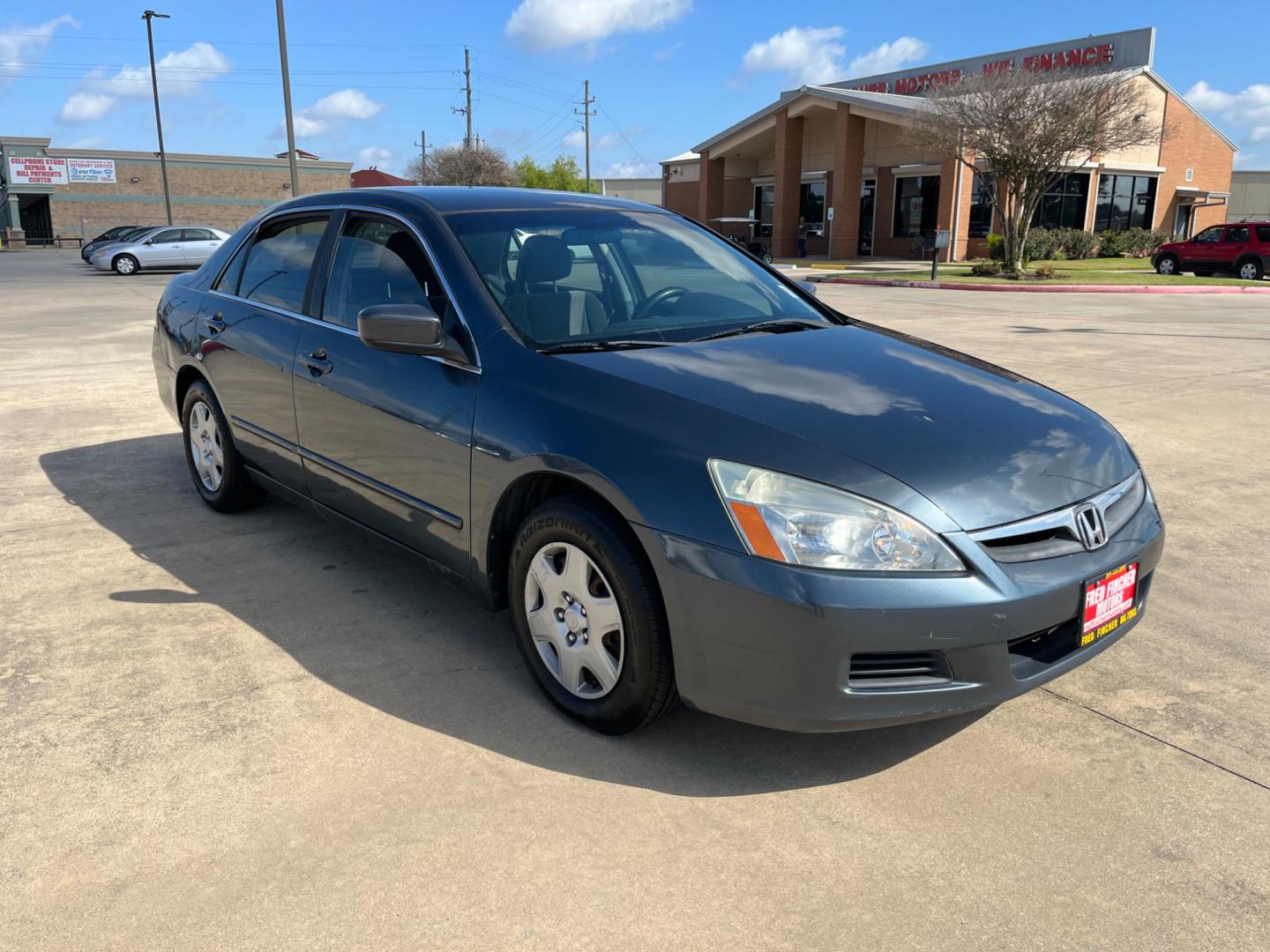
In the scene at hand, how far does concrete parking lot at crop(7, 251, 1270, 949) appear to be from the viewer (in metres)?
2.33

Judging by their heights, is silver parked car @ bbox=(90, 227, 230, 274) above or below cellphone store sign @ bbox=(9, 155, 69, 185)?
below

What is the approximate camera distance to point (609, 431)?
290cm

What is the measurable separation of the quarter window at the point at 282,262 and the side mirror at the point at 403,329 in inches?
43.3

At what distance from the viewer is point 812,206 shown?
45.4 meters

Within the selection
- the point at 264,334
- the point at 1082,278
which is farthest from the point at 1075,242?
the point at 264,334

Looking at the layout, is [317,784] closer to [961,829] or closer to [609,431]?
[609,431]

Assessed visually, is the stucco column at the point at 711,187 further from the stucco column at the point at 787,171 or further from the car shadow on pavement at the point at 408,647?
the car shadow on pavement at the point at 408,647

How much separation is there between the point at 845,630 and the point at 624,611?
65 centimetres

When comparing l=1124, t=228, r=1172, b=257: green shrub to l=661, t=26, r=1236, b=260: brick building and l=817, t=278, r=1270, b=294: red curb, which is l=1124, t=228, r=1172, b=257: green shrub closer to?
l=661, t=26, r=1236, b=260: brick building

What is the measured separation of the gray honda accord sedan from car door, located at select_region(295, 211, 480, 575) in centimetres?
1

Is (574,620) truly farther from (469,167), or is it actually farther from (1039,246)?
(469,167)

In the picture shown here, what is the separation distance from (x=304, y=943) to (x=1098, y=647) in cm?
227

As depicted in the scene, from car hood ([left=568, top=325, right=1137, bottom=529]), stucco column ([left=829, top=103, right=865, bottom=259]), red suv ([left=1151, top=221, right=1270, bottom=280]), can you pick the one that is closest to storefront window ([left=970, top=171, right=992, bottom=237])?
stucco column ([left=829, top=103, right=865, bottom=259])

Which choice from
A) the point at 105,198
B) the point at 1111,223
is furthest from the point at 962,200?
the point at 105,198
